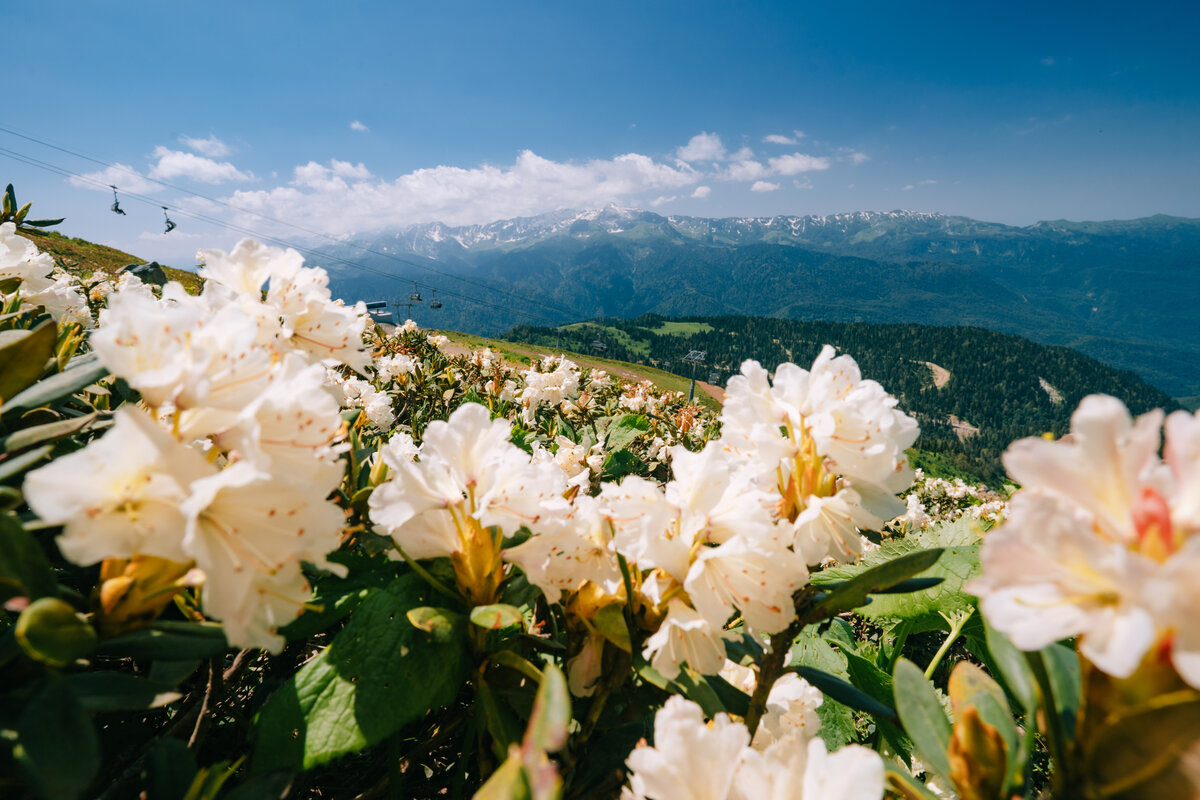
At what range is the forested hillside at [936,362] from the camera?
12650 cm

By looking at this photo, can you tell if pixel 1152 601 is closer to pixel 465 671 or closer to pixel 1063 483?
pixel 1063 483

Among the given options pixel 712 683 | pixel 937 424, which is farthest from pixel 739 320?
pixel 712 683

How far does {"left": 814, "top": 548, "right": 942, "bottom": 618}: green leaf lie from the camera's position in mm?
1025

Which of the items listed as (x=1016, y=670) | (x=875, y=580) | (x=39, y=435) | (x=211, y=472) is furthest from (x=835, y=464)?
(x=39, y=435)

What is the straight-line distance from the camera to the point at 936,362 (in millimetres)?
140250

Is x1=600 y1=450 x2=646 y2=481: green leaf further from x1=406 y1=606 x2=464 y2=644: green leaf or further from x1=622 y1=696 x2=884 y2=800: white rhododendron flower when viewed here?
x1=622 y1=696 x2=884 y2=800: white rhododendron flower

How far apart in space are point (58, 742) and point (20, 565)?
0.23 meters

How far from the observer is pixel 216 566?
78cm

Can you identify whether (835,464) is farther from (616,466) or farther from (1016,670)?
(616,466)

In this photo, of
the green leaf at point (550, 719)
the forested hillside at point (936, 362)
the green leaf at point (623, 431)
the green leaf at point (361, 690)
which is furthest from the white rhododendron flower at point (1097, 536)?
the forested hillside at point (936, 362)

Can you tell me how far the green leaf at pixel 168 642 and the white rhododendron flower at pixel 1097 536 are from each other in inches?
44.9

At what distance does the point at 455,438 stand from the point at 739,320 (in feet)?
504

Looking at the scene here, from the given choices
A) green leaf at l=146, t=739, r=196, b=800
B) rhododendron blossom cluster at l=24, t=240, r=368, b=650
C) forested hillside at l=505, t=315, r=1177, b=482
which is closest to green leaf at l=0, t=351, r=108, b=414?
rhododendron blossom cluster at l=24, t=240, r=368, b=650

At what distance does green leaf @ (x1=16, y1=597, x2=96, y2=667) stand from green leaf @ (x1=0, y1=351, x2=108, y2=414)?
472mm
